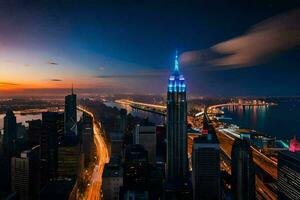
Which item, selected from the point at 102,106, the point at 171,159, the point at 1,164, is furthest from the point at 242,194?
the point at 102,106

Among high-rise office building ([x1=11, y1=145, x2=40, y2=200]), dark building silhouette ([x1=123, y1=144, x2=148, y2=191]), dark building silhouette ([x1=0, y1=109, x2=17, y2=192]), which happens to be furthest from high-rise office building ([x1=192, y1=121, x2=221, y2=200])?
dark building silhouette ([x1=0, y1=109, x2=17, y2=192])

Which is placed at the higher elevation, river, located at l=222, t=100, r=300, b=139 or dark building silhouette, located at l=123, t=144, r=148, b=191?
river, located at l=222, t=100, r=300, b=139

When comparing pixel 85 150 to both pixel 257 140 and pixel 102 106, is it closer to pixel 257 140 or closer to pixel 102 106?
pixel 257 140

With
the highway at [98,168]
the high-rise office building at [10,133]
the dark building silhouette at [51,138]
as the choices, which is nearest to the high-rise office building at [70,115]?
the dark building silhouette at [51,138]

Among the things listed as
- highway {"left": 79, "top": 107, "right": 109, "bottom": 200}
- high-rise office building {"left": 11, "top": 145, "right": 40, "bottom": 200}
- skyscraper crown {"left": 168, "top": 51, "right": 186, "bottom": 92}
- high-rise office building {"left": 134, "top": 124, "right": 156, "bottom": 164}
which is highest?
skyscraper crown {"left": 168, "top": 51, "right": 186, "bottom": 92}

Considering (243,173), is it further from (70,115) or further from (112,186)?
(70,115)

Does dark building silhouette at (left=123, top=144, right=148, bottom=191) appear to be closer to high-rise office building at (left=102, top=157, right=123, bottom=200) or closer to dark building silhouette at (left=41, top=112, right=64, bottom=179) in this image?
high-rise office building at (left=102, top=157, right=123, bottom=200)

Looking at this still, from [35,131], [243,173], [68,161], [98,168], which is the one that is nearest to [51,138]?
[35,131]
